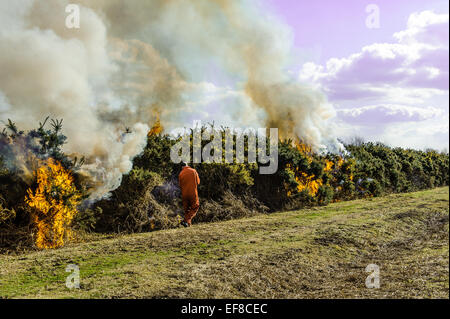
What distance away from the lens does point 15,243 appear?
8273 mm

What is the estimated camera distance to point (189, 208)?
1107 cm

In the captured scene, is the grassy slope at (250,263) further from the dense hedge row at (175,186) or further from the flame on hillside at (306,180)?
the flame on hillside at (306,180)

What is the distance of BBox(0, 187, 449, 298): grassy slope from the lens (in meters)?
5.75

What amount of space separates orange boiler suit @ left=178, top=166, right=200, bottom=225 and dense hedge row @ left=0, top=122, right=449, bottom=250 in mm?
411

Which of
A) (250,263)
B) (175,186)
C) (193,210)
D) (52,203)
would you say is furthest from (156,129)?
(250,263)

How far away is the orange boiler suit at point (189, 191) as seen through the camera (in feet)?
35.4

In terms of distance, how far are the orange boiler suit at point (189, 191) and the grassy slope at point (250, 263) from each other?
540mm

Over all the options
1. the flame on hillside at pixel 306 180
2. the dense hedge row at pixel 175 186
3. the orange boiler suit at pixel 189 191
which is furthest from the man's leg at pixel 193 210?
the flame on hillside at pixel 306 180

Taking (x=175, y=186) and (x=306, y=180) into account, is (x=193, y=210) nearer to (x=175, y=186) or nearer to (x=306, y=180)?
(x=175, y=186)

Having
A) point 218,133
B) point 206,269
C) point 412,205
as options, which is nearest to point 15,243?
point 206,269

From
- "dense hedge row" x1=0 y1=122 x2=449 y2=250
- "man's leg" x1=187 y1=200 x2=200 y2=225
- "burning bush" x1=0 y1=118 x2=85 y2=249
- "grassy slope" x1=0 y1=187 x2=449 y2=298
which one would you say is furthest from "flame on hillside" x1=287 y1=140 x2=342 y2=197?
"burning bush" x1=0 y1=118 x2=85 y2=249

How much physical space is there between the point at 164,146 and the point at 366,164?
1153 cm

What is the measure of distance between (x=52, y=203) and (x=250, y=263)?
4664mm

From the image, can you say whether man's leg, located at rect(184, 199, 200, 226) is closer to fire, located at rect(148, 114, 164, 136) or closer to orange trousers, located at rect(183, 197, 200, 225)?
orange trousers, located at rect(183, 197, 200, 225)
